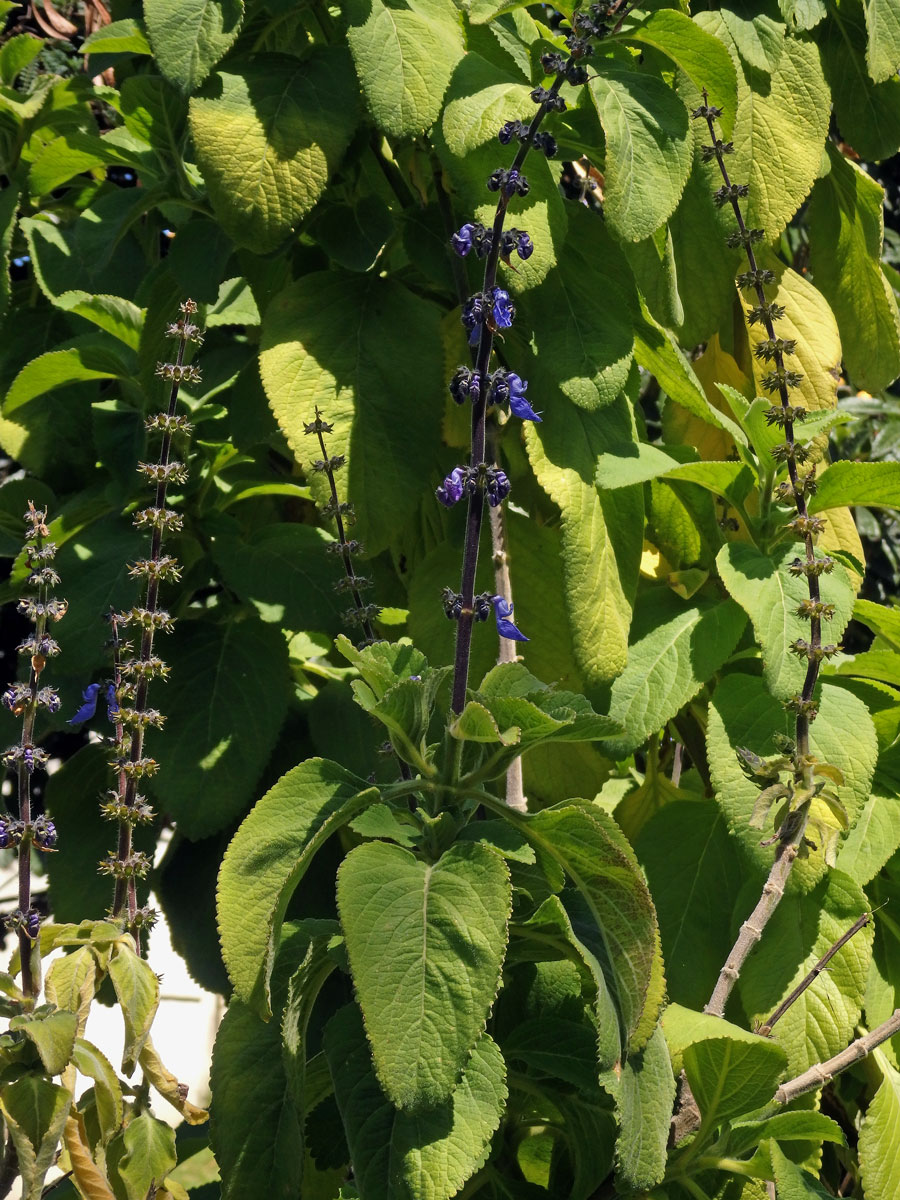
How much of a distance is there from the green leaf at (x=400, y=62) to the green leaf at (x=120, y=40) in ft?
0.84

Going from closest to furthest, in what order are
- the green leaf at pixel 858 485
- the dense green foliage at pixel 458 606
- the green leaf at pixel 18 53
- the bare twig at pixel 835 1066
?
the dense green foliage at pixel 458 606, the bare twig at pixel 835 1066, the green leaf at pixel 858 485, the green leaf at pixel 18 53

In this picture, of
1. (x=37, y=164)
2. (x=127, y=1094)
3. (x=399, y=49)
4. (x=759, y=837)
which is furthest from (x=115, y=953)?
(x=37, y=164)

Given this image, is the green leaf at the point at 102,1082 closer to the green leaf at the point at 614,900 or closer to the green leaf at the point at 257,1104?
the green leaf at the point at 257,1104

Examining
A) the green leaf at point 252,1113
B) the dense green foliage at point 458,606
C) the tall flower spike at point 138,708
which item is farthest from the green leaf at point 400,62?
the green leaf at point 252,1113

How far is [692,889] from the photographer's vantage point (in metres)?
1.10

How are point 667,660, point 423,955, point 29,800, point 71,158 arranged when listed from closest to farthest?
point 423,955
point 29,800
point 667,660
point 71,158

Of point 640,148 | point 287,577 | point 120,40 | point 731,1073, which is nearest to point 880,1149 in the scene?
point 731,1073

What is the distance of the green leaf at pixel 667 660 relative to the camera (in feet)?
3.42

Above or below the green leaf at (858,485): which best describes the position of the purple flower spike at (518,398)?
above

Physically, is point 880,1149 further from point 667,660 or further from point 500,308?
point 500,308

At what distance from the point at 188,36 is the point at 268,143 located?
111mm

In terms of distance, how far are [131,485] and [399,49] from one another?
A: 0.47m

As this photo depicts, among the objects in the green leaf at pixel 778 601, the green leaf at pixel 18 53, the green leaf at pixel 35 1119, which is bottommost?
the green leaf at pixel 35 1119

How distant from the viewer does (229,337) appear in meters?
1.43
